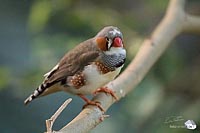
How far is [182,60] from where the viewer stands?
1647 millimetres

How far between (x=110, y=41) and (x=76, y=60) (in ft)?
0.25

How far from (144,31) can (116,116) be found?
243mm

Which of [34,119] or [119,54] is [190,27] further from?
[34,119]

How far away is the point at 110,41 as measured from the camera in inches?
41.4

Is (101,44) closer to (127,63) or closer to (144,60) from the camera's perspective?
(144,60)

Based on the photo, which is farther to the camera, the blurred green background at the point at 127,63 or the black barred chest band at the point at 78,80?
the blurred green background at the point at 127,63

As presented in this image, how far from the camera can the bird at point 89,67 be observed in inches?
42.2

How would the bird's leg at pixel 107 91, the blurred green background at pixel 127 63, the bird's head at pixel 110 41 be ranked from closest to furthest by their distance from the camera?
the bird's head at pixel 110 41
the bird's leg at pixel 107 91
the blurred green background at pixel 127 63

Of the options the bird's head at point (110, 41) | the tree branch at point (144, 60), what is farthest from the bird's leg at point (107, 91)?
the bird's head at point (110, 41)

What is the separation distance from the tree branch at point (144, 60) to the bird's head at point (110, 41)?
0.11 metres

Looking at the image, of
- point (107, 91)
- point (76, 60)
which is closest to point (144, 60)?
point (107, 91)

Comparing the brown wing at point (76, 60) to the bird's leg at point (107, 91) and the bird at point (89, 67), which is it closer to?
the bird at point (89, 67)

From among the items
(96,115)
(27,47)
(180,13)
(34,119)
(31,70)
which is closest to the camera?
(96,115)

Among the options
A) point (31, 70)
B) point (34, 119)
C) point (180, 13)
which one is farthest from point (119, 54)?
point (34, 119)
